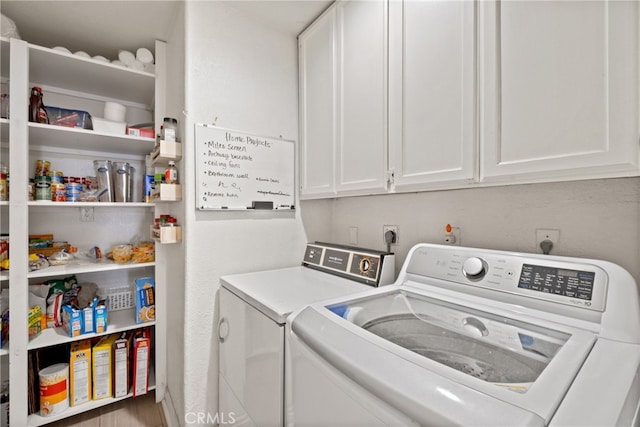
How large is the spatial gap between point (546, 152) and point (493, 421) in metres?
0.71

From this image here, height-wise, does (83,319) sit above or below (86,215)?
below

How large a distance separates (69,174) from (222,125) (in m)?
1.41

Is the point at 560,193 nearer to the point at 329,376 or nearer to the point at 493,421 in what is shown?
the point at 493,421

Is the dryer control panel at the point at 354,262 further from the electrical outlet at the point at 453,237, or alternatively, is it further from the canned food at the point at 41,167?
the canned food at the point at 41,167

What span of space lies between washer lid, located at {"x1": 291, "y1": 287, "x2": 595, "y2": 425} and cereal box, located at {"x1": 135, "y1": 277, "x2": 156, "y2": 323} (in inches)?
59.5

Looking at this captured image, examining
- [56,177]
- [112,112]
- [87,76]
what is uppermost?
[87,76]

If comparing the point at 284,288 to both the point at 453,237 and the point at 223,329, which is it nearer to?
the point at 223,329

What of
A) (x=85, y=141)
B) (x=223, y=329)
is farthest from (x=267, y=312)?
(x=85, y=141)

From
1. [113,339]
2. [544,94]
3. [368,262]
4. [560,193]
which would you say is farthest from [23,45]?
[560,193]

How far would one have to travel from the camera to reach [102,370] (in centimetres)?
180

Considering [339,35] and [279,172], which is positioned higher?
[339,35]

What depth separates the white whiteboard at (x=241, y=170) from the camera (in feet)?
4.88

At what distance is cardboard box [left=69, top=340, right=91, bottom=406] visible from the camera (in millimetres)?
1715

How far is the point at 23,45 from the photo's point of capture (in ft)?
4.91
